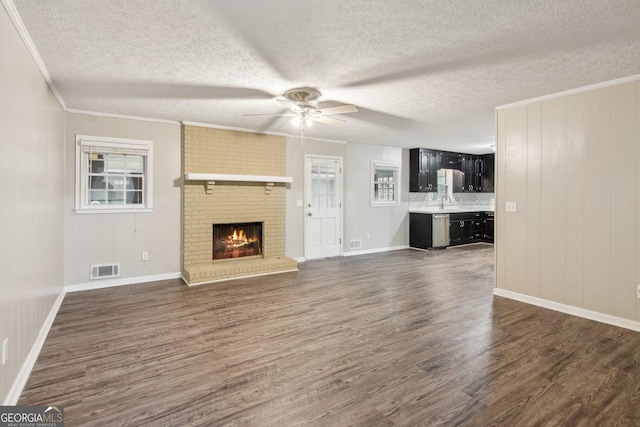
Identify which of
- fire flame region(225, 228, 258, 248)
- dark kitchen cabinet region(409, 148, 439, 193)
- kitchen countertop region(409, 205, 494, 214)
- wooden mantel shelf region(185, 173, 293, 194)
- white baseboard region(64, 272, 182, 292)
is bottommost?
white baseboard region(64, 272, 182, 292)

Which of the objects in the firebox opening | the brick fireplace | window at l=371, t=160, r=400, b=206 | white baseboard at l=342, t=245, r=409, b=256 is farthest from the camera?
window at l=371, t=160, r=400, b=206

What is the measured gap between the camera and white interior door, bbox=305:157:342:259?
6516 mm

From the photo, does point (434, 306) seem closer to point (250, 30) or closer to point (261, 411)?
point (261, 411)

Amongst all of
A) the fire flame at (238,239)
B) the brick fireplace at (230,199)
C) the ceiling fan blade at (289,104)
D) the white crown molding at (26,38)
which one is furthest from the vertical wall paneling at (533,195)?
Answer: the white crown molding at (26,38)

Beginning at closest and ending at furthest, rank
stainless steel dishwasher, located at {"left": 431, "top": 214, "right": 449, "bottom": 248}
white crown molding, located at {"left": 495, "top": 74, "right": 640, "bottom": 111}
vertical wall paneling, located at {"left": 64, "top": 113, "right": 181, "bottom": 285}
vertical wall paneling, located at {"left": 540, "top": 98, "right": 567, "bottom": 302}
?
white crown molding, located at {"left": 495, "top": 74, "right": 640, "bottom": 111}
vertical wall paneling, located at {"left": 540, "top": 98, "right": 567, "bottom": 302}
vertical wall paneling, located at {"left": 64, "top": 113, "right": 181, "bottom": 285}
stainless steel dishwasher, located at {"left": 431, "top": 214, "right": 449, "bottom": 248}

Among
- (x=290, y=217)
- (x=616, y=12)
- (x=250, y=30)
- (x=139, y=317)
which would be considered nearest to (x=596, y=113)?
(x=616, y=12)

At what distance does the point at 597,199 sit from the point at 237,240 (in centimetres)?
498

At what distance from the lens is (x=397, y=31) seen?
2332mm

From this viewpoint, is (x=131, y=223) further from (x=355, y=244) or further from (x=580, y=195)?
(x=580, y=195)

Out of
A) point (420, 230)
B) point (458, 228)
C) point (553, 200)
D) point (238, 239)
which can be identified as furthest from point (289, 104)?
point (458, 228)

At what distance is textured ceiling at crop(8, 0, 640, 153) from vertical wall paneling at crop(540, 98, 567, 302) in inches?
13.3

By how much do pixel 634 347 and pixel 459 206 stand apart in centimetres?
658

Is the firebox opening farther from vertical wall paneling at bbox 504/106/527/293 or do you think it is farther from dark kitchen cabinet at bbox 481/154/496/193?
dark kitchen cabinet at bbox 481/154/496/193
